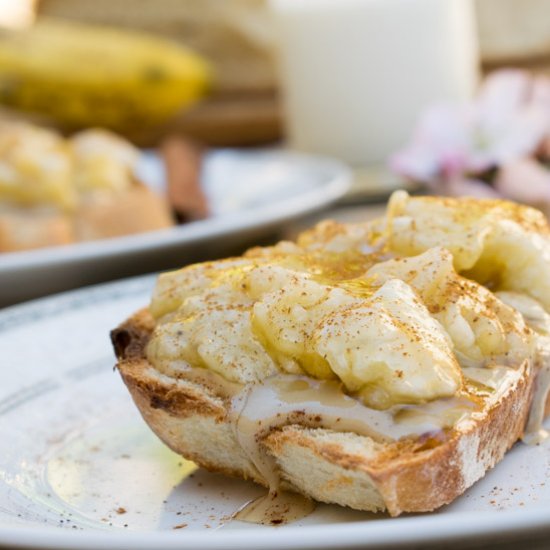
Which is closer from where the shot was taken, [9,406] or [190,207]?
[9,406]

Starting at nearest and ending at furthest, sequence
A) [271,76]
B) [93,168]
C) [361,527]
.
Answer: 1. [361,527]
2. [93,168]
3. [271,76]

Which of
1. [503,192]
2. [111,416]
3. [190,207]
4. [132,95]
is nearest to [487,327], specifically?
[111,416]

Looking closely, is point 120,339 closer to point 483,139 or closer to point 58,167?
point 58,167

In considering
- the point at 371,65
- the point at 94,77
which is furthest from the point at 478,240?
the point at 94,77

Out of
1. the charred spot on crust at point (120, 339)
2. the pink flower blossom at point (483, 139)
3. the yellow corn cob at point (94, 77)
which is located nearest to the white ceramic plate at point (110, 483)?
the charred spot on crust at point (120, 339)

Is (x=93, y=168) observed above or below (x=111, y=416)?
above

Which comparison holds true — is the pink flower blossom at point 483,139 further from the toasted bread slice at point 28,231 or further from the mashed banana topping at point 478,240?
the mashed banana topping at point 478,240

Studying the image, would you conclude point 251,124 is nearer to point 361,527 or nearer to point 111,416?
point 111,416

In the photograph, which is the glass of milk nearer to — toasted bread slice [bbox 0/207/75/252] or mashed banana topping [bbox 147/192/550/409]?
toasted bread slice [bbox 0/207/75/252]
